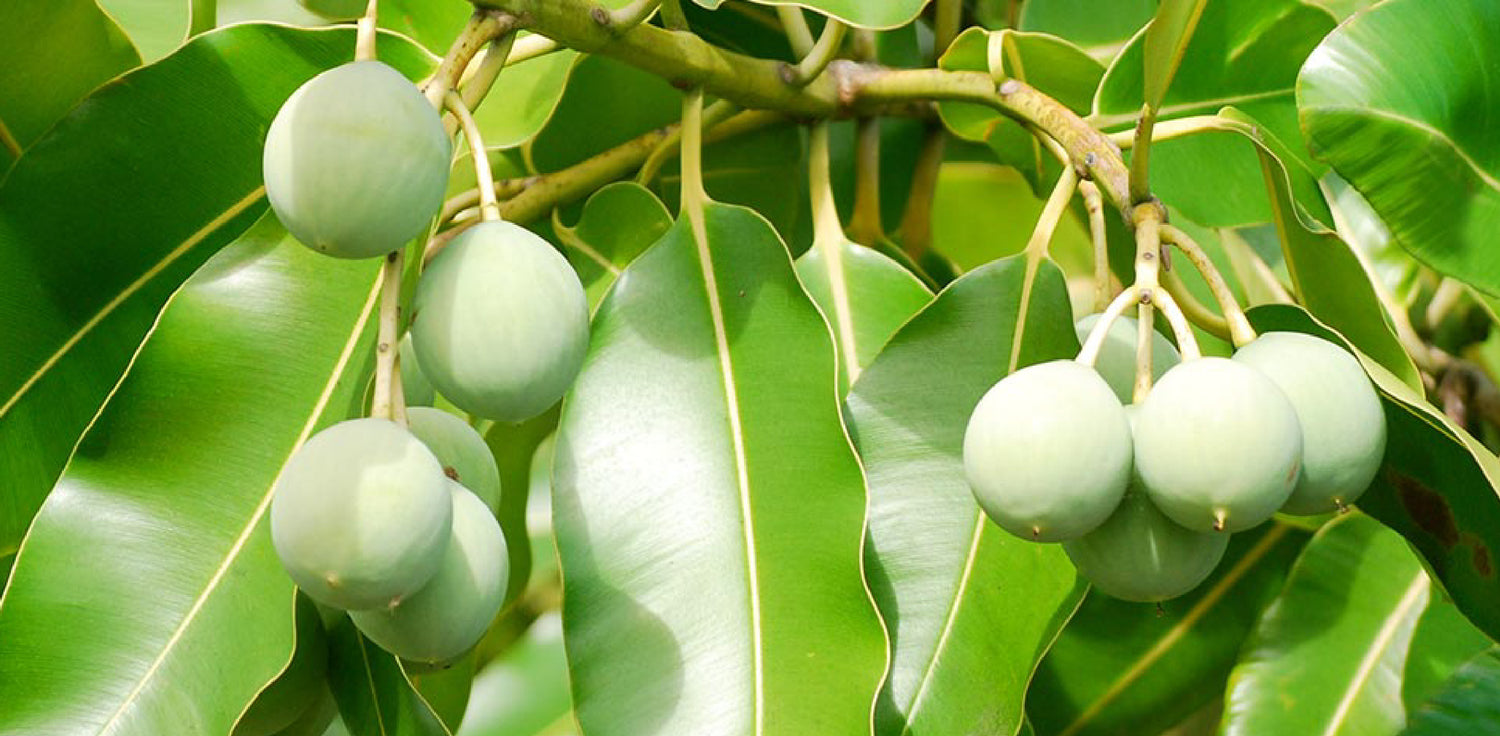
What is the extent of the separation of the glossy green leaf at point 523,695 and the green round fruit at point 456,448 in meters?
0.54

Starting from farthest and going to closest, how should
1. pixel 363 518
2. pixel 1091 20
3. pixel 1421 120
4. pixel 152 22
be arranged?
pixel 1091 20, pixel 152 22, pixel 1421 120, pixel 363 518

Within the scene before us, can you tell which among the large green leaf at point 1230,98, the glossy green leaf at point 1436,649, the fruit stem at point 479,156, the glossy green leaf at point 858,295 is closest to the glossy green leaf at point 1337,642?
the glossy green leaf at point 1436,649

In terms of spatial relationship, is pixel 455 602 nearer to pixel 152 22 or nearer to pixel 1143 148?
pixel 1143 148

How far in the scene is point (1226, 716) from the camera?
4.01ft

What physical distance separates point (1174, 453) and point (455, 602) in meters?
0.34

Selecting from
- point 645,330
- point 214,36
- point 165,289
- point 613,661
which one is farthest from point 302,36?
point 613,661

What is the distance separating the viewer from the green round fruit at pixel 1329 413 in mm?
813

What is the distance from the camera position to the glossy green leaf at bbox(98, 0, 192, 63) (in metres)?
1.30

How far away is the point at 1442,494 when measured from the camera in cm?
89

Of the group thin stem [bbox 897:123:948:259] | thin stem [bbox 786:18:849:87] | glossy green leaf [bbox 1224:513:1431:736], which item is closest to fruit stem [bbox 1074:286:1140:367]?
thin stem [bbox 786:18:849:87]

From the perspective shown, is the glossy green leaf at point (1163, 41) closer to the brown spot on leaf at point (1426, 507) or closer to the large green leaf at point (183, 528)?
the brown spot on leaf at point (1426, 507)

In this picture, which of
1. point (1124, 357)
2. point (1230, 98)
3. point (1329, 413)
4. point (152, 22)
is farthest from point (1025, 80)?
point (152, 22)

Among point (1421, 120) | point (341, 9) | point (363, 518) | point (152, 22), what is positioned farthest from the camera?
point (152, 22)

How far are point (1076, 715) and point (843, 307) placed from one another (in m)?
0.40
